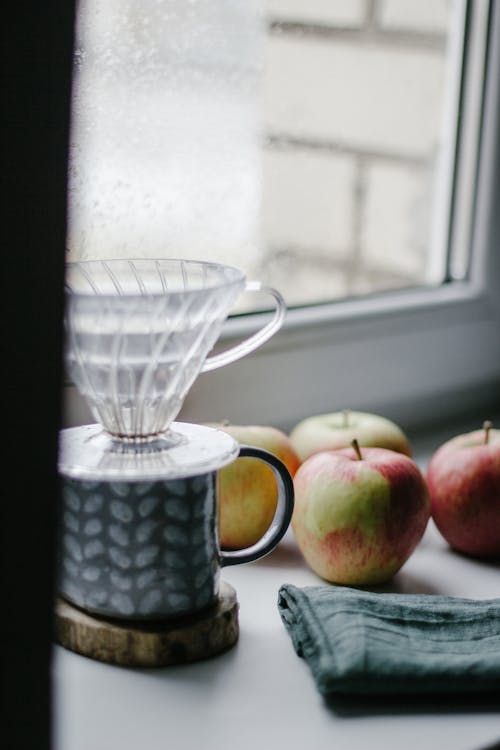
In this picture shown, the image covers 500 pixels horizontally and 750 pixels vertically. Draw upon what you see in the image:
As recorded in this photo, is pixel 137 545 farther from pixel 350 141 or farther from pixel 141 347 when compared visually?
pixel 350 141

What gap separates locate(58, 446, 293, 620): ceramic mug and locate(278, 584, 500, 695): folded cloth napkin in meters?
0.08

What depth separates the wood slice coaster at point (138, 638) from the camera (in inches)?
23.0

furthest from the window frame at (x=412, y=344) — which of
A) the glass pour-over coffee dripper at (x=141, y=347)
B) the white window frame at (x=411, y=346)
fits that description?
the glass pour-over coffee dripper at (x=141, y=347)

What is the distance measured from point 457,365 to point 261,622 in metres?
0.63

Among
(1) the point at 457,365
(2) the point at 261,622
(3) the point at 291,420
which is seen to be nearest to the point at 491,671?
(2) the point at 261,622

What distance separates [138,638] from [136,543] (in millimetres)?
58

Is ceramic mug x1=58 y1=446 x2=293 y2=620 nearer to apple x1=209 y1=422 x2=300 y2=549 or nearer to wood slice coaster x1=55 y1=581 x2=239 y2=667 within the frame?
wood slice coaster x1=55 y1=581 x2=239 y2=667

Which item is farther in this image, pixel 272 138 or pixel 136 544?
pixel 272 138

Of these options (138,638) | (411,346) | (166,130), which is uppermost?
(166,130)

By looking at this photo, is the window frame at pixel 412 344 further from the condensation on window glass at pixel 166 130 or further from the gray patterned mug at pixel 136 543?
the gray patterned mug at pixel 136 543

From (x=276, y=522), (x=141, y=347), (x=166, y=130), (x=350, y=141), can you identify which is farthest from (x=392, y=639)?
(x=350, y=141)

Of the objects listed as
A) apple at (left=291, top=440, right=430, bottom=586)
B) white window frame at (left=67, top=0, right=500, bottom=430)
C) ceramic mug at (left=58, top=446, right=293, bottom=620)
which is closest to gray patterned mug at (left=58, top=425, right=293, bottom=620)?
ceramic mug at (left=58, top=446, right=293, bottom=620)

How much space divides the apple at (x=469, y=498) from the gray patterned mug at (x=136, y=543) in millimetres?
253

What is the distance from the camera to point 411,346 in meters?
1.15
